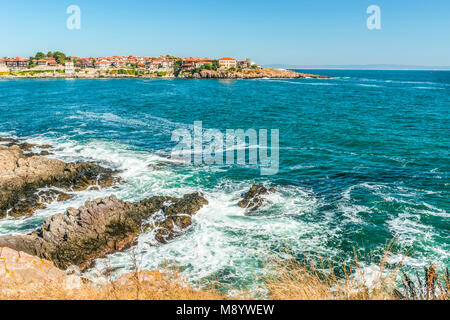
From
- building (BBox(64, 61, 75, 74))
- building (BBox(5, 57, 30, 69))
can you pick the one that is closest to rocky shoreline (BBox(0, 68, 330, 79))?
building (BBox(64, 61, 75, 74))

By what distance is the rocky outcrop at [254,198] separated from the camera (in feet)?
56.2

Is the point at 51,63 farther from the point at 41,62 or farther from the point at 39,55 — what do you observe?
the point at 39,55

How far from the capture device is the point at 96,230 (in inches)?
A: 531

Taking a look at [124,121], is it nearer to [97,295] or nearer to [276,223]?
[276,223]

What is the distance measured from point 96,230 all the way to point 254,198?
9153mm

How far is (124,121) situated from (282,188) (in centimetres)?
3001

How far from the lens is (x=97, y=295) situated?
5801 mm

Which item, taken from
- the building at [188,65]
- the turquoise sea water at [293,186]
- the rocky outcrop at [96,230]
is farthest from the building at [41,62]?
the rocky outcrop at [96,230]

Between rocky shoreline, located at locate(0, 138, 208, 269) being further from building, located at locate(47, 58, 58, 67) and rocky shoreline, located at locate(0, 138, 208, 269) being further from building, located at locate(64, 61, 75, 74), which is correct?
building, located at locate(47, 58, 58, 67)

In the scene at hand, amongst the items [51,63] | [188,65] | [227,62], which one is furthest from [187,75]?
[51,63]

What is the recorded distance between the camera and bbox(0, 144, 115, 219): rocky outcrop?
16.7m

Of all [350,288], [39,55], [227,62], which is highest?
[39,55]
